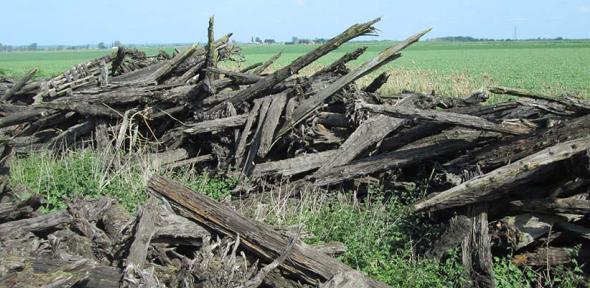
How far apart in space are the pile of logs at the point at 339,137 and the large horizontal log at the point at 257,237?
0.01 m

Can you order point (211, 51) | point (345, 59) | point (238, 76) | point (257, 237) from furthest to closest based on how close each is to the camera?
point (211, 51), point (238, 76), point (345, 59), point (257, 237)

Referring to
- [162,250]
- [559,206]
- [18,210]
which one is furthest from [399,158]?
[18,210]

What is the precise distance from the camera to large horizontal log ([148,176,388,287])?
14.5 feet

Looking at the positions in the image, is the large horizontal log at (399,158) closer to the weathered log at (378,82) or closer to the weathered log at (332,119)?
the weathered log at (332,119)

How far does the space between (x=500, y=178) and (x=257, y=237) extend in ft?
7.98

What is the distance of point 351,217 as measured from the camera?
6.14 m

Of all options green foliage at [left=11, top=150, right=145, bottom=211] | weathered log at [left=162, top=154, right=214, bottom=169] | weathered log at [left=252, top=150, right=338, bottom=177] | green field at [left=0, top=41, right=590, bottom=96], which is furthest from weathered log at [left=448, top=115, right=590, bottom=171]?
green field at [left=0, top=41, right=590, bottom=96]

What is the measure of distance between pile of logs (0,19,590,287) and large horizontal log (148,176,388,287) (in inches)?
0.4

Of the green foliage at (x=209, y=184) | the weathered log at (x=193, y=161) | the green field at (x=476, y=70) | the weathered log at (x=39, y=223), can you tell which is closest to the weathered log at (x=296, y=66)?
the weathered log at (x=193, y=161)

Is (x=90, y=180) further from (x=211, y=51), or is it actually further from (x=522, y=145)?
(x=522, y=145)

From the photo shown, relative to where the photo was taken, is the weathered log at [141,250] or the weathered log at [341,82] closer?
the weathered log at [141,250]

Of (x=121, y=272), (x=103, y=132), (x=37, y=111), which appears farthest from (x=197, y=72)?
(x=121, y=272)

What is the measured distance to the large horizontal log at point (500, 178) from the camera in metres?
5.39

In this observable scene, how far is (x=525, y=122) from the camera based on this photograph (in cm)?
629
